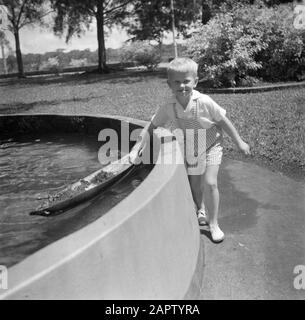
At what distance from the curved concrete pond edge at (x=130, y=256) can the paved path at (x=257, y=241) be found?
0.86 ft

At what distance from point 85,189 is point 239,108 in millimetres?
5145

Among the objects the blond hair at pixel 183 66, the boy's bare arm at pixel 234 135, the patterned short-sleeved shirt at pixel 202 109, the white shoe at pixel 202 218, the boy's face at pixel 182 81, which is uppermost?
the blond hair at pixel 183 66

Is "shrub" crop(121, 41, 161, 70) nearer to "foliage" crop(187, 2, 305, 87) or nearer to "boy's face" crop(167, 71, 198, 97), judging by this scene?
"foliage" crop(187, 2, 305, 87)

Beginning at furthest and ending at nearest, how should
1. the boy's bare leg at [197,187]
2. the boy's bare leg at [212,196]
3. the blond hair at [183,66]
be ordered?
the boy's bare leg at [197,187], the boy's bare leg at [212,196], the blond hair at [183,66]

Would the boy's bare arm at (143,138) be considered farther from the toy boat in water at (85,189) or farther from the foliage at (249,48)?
the foliage at (249,48)

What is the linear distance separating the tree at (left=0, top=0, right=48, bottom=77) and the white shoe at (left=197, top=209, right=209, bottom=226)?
28.1 m

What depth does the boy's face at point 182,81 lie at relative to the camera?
125 inches

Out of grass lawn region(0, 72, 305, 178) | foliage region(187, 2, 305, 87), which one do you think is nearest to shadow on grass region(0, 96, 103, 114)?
grass lawn region(0, 72, 305, 178)

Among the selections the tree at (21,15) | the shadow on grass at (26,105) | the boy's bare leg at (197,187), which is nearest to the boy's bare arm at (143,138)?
the boy's bare leg at (197,187)

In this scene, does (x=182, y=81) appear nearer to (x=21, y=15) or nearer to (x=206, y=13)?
(x=206, y=13)

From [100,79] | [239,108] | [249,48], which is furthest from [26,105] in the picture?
[100,79]

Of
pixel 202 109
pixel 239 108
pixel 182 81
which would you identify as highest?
pixel 182 81

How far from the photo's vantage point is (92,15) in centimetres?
2659

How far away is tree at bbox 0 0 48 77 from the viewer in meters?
29.5
